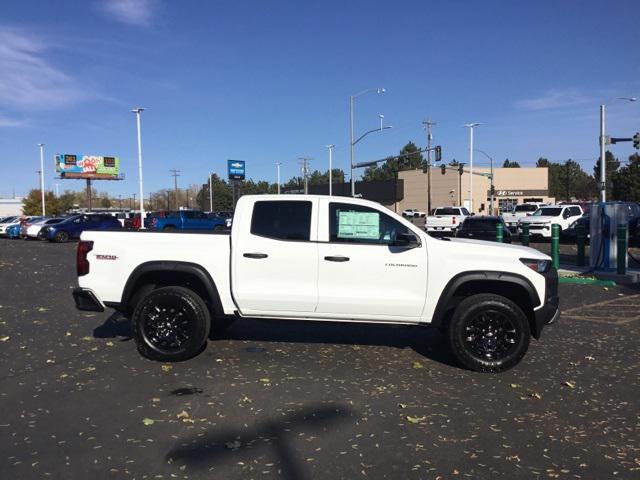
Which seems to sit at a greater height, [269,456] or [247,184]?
[247,184]

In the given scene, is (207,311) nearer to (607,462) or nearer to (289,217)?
(289,217)

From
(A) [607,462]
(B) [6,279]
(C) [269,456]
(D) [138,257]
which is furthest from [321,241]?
(B) [6,279]

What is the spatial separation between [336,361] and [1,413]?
10.8 ft

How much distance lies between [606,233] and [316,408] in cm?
1150

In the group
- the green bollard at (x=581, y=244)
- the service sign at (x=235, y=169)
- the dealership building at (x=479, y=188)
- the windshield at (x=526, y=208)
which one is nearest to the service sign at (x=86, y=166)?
the service sign at (x=235, y=169)

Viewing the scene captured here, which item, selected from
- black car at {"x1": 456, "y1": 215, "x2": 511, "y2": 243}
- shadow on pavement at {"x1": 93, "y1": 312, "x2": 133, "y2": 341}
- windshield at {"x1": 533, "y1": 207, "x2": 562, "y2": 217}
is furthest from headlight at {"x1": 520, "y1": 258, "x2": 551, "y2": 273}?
windshield at {"x1": 533, "y1": 207, "x2": 562, "y2": 217}

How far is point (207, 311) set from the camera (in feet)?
19.9

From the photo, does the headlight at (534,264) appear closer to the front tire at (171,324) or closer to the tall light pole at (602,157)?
the front tire at (171,324)

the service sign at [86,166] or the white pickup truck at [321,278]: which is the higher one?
the service sign at [86,166]

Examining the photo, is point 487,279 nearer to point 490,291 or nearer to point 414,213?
point 490,291

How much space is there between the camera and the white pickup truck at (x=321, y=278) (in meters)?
5.73

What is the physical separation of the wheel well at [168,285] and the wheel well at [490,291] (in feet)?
8.27

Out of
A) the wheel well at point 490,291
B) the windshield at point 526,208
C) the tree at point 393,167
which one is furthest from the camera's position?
the tree at point 393,167

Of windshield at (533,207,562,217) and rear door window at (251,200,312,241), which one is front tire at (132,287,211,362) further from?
windshield at (533,207,562,217)
